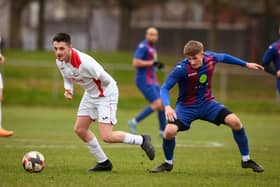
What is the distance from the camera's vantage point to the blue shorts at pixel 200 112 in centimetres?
1048

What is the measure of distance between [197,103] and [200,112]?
5.1 inches

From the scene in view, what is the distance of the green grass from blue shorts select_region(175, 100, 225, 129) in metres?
0.71

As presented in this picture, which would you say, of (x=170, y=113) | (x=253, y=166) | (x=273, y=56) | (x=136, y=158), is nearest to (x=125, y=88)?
(x=273, y=56)

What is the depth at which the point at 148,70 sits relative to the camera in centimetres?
1772

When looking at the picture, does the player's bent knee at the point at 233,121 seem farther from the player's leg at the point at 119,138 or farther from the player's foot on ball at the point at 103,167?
the player's foot on ball at the point at 103,167

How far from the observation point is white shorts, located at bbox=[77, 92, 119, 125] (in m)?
10.4

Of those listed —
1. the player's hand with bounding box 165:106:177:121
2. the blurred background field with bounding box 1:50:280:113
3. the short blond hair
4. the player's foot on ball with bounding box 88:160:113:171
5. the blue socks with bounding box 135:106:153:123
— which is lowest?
the blurred background field with bounding box 1:50:280:113

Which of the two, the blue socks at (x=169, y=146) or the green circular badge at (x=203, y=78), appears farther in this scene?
the blue socks at (x=169, y=146)

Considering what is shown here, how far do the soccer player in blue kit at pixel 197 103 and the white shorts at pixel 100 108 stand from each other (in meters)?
0.71

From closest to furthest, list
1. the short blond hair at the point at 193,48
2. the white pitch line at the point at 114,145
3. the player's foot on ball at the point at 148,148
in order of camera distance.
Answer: the short blond hair at the point at 193,48, the player's foot on ball at the point at 148,148, the white pitch line at the point at 114,145

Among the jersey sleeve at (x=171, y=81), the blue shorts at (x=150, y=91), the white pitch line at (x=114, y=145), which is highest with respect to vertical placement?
the jersey sleeve at (x=171, y=81)

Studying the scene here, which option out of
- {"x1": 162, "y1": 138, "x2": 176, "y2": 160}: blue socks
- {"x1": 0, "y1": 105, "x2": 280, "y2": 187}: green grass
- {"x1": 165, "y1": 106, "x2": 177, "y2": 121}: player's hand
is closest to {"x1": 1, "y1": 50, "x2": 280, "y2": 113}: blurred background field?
{"x1": 0, "y1": 105, "x2": 280, "y2": 187}: green grass

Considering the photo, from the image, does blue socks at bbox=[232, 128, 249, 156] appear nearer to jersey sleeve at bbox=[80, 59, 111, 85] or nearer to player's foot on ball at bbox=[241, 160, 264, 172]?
player's foot on ball at bbox=[241, 160, 264, 172]

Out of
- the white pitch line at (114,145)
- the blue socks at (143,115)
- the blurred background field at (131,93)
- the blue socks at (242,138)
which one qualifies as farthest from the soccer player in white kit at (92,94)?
the blue socks at (143,115)
